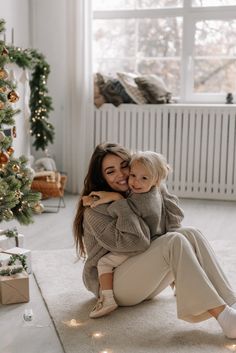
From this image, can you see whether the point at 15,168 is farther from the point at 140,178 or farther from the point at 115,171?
the point at 140,178

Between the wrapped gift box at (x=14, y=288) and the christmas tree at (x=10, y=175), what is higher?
the christmas tree at (x=10, y=175)

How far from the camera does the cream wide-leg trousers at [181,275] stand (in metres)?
2.26

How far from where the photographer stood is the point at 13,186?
3219 mm

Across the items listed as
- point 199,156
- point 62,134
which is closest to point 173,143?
point 199,156

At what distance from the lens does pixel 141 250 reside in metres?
2.43

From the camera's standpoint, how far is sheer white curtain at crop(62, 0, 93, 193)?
5.07 metres

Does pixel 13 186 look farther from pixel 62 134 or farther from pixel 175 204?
pixel 62 134

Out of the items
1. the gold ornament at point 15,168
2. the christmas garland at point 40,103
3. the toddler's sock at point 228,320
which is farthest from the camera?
the christmas garland at point 40,103

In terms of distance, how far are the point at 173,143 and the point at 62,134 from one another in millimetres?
1094

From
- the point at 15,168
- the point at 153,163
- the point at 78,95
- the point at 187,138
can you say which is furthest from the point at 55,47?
the point at 153,163

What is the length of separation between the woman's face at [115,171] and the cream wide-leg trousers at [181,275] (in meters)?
0.31

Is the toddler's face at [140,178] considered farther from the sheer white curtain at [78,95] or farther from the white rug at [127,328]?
the sheer white curtain at [78,95]

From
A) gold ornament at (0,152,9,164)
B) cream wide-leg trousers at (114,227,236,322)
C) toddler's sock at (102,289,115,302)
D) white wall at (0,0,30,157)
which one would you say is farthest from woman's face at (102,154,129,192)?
white wall at (0,0,30,157)

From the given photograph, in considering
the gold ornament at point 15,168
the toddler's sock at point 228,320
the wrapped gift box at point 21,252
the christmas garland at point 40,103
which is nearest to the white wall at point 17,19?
the christmas garland at point 40,103
